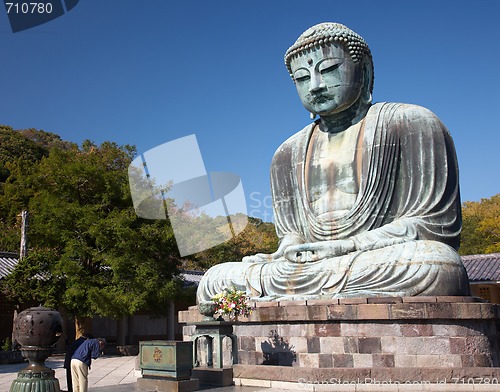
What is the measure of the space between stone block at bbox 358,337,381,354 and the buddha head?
4439 millimetres

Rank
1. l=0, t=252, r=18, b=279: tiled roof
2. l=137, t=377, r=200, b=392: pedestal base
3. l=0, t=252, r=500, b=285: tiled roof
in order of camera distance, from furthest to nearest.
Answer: l=0, t=252, r=500, b=285: tiled roof < l=0, t=252, r=18, b=279: tiled roof < l=137, t=377, r=200, b=392: pedestal base

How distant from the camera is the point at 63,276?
15703 millimetres

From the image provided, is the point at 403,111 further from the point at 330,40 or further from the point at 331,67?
the point at 330,40

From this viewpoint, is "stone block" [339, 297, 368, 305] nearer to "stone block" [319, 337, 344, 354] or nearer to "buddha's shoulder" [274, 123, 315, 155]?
"stone block" [319, 337, 344, 354]

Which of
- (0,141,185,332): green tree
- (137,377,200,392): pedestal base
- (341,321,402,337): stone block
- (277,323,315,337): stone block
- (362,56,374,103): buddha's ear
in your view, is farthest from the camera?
(0,141,185,332): green tree

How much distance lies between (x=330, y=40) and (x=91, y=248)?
31.2 feet

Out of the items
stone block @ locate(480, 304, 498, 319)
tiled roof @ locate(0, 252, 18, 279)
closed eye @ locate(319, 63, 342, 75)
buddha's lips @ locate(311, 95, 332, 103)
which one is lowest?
stone block @ locate(480, 304, 498, 319)

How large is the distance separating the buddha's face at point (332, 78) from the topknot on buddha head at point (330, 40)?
0.09 m

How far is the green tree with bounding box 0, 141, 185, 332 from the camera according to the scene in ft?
49.4

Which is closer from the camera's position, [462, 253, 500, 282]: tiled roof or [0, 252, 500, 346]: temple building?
[0, 252, 500, 346]: temple building

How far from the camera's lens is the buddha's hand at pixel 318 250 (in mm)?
8438

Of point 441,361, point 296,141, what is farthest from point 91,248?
point 441,361

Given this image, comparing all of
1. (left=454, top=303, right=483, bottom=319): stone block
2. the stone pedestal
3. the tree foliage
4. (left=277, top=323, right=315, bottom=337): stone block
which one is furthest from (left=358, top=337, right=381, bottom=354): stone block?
the tree foliage

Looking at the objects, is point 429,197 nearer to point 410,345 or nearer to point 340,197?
point 340,197
